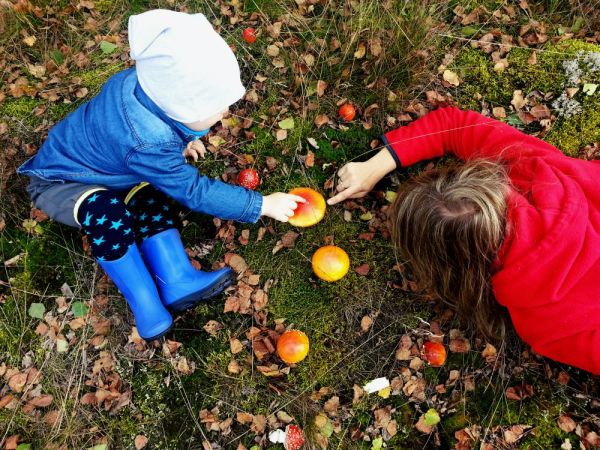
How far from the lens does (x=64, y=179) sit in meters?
3.25

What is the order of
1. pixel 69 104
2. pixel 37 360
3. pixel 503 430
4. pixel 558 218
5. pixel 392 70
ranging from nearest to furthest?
pixel 558 218 < pixel 503 430 < pixel 37 360 < pixel 392 70 < pixel 69 104

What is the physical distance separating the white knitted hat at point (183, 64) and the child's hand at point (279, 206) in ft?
2.66

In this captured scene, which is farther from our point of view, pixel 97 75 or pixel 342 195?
pixel 97 75

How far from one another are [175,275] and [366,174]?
1.59 metres

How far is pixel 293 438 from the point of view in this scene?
3.23 m

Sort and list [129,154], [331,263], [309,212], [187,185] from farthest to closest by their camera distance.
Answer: [309,212], [331,263], [187,185], [129,154]

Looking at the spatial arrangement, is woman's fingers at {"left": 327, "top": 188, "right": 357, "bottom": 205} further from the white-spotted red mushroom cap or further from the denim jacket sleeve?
the white-spotted red mushroom cap

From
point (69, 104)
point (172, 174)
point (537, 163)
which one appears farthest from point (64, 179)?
point (537, 163)

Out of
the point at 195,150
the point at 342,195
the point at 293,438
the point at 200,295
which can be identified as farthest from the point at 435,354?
the point at 195,150

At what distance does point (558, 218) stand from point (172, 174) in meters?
2.24

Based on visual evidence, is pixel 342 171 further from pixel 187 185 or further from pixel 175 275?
pixel 175 275

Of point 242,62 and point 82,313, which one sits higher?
point 242,62

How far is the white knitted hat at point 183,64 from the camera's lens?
240 cm

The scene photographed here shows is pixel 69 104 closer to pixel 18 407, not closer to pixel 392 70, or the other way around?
pixel 18 407
